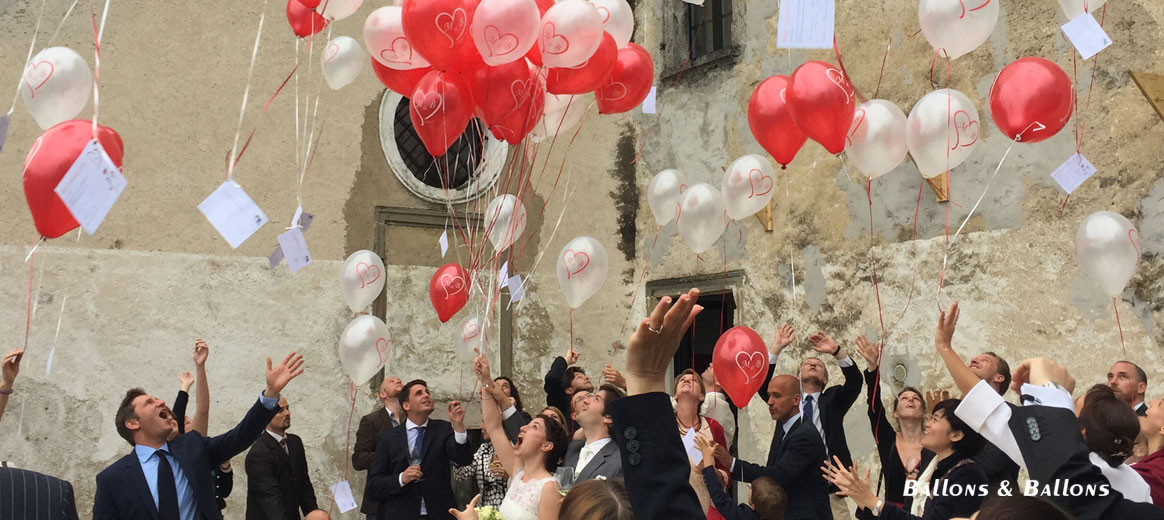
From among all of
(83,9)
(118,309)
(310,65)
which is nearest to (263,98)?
(310,65)

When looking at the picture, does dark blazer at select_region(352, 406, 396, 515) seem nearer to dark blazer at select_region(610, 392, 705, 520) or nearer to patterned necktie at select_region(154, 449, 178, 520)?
patterned necktie at select_region(154, 449, 178, 520)

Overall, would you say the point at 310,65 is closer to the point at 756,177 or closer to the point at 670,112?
the point at 670,112

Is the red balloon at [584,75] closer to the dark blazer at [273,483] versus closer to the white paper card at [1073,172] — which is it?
the white paper card at [1073,172]

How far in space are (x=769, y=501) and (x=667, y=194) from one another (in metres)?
3.44

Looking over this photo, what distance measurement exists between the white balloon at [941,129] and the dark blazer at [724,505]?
7.85 feet

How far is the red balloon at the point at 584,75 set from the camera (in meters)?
5.73

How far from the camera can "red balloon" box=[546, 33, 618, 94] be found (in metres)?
5.73

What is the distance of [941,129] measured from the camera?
18.3 feet

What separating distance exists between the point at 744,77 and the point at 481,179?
2.53 meters

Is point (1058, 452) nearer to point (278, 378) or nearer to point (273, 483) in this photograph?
point (278, 378)

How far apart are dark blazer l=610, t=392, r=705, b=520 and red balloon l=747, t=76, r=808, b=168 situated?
4.13m

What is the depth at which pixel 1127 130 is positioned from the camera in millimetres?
6773

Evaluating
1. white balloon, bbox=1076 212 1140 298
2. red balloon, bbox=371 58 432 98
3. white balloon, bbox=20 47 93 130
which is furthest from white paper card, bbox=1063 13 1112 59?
white balloon, bbox=20 47 93 130

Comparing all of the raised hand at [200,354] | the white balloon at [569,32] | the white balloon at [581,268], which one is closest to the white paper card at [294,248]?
the raised hand at [200,354]
